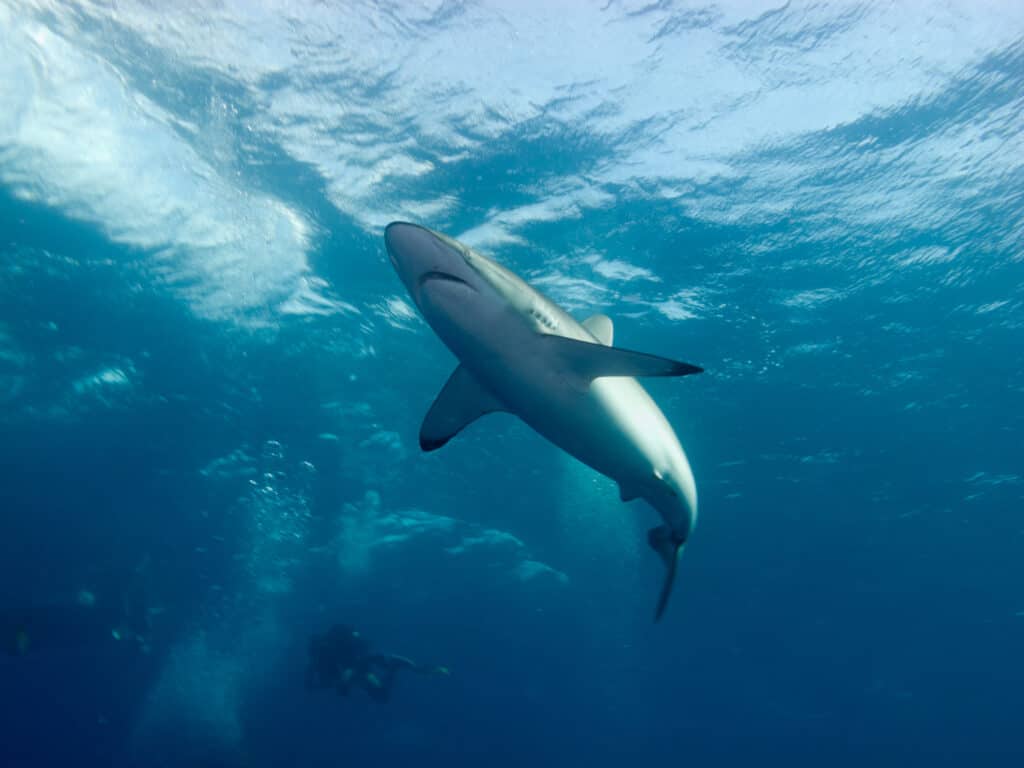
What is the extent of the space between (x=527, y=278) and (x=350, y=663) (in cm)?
1854

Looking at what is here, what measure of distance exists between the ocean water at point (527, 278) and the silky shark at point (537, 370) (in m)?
6.19

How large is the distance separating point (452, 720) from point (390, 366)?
6216cm

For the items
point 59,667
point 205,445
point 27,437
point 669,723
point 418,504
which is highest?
point 669,723

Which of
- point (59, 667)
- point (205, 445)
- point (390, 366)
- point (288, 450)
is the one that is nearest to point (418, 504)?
point (288, 450)

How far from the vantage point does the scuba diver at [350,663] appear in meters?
22.7

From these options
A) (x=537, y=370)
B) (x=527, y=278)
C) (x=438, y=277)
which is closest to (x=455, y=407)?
(x=537, y=370)

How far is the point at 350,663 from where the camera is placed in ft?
76.8

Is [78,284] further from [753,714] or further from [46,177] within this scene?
[753,714]

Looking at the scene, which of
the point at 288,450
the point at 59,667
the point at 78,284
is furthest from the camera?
the point at 59,667

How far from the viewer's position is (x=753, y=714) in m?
56.9

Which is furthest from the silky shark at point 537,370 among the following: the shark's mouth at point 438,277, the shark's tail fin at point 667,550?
the shark's tail fin at point 667,550

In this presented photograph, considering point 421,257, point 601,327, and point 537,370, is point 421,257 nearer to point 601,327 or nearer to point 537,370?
point 537,370

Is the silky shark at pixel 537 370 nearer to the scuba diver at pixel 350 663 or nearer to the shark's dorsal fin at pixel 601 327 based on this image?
the shark's dorsal fin at pixel 601 327

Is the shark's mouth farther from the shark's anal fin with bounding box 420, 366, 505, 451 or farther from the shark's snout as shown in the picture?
the shark's anal fin with bounding box 420, 366, 505, 451
